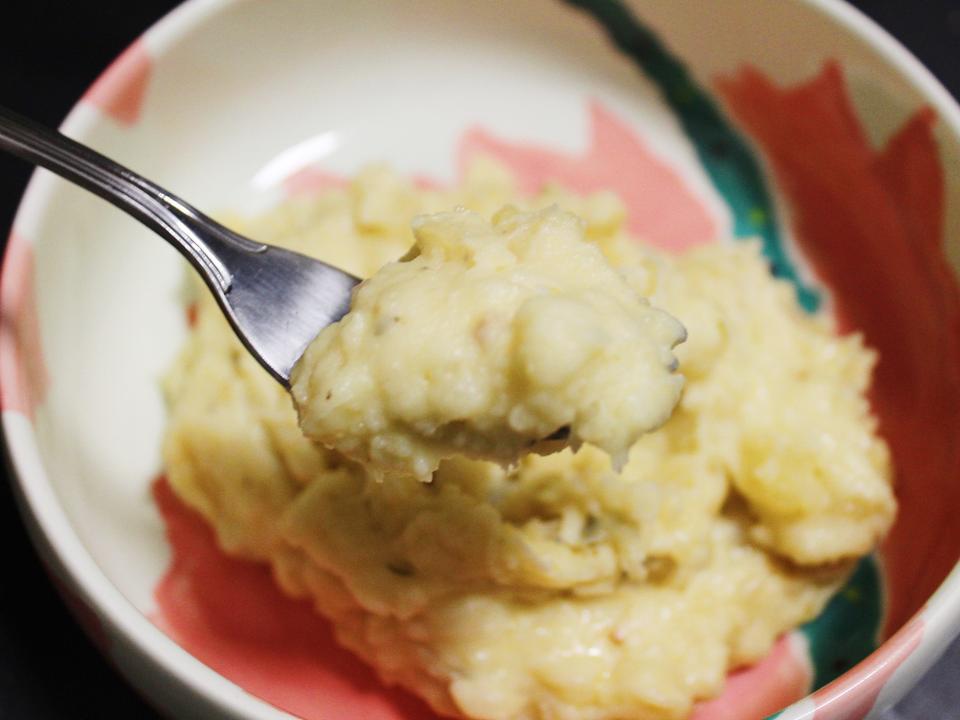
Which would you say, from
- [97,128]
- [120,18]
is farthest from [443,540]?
[120,18]

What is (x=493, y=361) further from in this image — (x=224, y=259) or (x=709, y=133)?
(x=709, y=133)

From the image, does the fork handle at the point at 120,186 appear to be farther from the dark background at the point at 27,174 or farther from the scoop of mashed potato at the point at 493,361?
the dark background at the point at 27,174

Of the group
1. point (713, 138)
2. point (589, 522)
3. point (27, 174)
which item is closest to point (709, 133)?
point (713, 138)

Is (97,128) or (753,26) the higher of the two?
(753,26)

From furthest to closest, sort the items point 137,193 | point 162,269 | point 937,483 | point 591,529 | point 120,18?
point 120,18
point 162,269
point 937,483
point 591,529
point 137,193

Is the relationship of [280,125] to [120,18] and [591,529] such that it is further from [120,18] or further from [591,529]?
[591,529]

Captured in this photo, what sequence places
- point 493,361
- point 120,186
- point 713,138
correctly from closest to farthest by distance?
point 493,361 → point 120,186 → point 713,138

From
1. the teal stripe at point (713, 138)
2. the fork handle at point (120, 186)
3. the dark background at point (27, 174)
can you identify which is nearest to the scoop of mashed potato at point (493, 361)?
the fork handle at point (120, 186)
